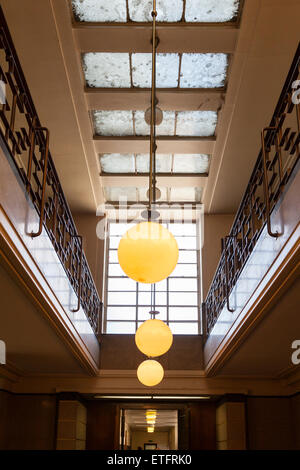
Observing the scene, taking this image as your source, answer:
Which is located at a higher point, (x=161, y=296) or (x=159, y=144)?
(x=159, y=144)

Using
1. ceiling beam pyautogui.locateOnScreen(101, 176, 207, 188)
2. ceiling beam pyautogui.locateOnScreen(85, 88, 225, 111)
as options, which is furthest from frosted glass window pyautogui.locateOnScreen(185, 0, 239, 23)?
ceiling beam pyautogui.locateOnScreen(101, 176, 207, 188)

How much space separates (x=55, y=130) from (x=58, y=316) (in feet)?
11.8

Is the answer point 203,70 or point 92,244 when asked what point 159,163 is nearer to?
point 92,244

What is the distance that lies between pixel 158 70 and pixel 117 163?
8.71ft

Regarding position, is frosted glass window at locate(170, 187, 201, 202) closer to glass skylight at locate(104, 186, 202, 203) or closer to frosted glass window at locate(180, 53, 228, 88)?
glass skylight at locate(104, 186, 202, 203)

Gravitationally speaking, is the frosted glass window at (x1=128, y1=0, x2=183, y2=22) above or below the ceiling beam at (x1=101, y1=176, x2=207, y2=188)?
above

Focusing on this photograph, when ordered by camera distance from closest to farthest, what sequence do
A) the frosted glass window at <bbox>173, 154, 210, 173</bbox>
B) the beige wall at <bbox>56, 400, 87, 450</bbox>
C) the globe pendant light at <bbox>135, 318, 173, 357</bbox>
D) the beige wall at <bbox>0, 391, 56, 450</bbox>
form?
the globe pendant light at <bbox>135, 318, 173, 357</bbox> < the beige wall at <bbox>56, 400, 87, 450</bbox> < the beige wall at <bbox>0, 391, 56, 450</bbox> < the frosted glass window at <bbox>173, 154, 210, 173</bbox>

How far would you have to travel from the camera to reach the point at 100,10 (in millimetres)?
6273

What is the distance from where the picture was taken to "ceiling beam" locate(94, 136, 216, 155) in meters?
8.72

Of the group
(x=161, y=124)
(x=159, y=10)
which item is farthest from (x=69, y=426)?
(x=159, y=10)

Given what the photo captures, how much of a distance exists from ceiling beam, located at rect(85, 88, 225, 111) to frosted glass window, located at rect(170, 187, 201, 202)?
3.00 m

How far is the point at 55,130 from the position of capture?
26.9 feet
